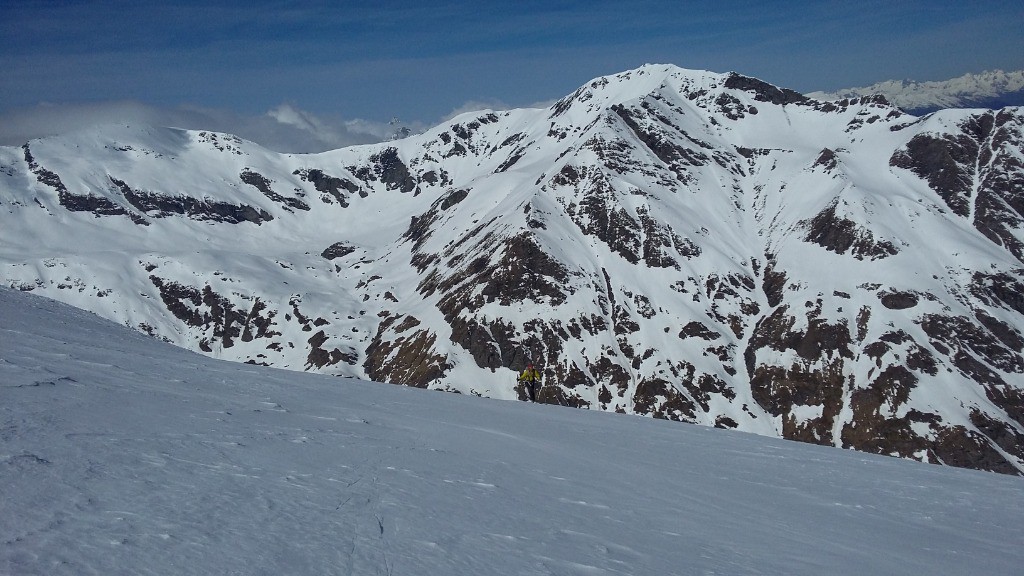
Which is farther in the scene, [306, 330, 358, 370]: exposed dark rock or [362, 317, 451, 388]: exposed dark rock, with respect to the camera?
[306, 330, 358, 370]: exposed dark rock

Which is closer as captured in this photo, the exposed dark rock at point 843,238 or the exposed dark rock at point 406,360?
the exposed dark rock at point 406,360

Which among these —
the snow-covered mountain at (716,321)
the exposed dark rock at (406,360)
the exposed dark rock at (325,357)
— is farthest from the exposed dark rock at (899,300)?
the exposed dark rock at (325,357)

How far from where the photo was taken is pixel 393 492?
883cm

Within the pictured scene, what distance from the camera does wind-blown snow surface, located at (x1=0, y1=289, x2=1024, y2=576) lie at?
6.35 metres

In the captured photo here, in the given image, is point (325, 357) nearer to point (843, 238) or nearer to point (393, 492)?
point (843, 238)

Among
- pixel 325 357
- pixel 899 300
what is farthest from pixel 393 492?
pixel 899 300

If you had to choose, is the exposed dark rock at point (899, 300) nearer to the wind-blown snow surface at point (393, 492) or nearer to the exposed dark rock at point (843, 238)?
the exposed dark rock at point (843, 238)

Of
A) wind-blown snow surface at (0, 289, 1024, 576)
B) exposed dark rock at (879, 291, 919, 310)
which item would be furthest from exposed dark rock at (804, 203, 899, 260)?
wind-blown snow surface at (0, 289, 1024, 576)

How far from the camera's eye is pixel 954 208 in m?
200

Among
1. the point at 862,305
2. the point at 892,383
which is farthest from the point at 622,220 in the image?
the point at 892,383

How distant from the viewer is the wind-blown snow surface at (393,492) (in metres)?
6.35

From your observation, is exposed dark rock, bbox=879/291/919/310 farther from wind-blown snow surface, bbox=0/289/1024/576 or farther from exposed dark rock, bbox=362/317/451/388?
wind-blown snow surface, bbox=0/289/1024/576

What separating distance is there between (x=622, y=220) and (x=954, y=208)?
104m

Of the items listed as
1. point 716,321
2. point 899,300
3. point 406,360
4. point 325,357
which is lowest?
point 325,357
